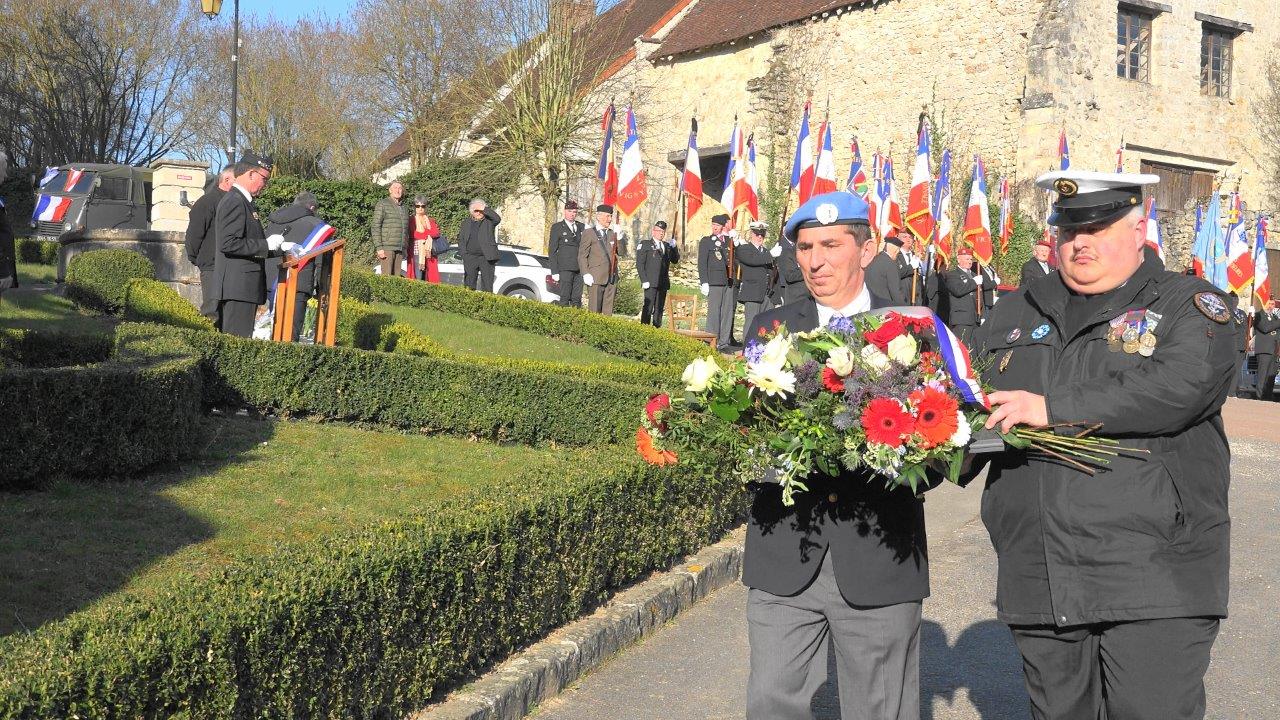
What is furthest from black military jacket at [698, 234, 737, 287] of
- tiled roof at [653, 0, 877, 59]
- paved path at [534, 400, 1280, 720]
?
tiled roof at [653, 0, 877, 59]

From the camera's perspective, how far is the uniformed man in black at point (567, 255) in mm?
20250

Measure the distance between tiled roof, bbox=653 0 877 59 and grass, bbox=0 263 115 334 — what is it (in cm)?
2200

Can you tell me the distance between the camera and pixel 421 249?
22.1 metres

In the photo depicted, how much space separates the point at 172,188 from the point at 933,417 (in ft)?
67.4

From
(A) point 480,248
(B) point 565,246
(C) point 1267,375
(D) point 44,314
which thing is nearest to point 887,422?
(D) point 44,314

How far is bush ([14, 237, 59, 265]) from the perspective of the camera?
2312 cm

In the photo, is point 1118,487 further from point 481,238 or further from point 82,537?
point 481,238

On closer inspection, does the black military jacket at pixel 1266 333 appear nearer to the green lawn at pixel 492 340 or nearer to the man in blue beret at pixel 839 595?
the green lawn at pixel 492 340

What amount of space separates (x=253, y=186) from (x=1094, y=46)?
23.1 meters

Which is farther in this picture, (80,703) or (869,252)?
(869,252)

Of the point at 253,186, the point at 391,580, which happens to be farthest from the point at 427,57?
the point at 391,580

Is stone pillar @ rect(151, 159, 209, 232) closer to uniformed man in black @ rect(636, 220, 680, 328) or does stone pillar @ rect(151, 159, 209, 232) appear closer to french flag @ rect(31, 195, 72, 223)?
uniformed man in black @ rect(636, 220, 680, 328)

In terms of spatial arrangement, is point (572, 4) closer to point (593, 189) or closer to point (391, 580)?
point (593, 189)

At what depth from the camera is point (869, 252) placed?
12.8 ft
